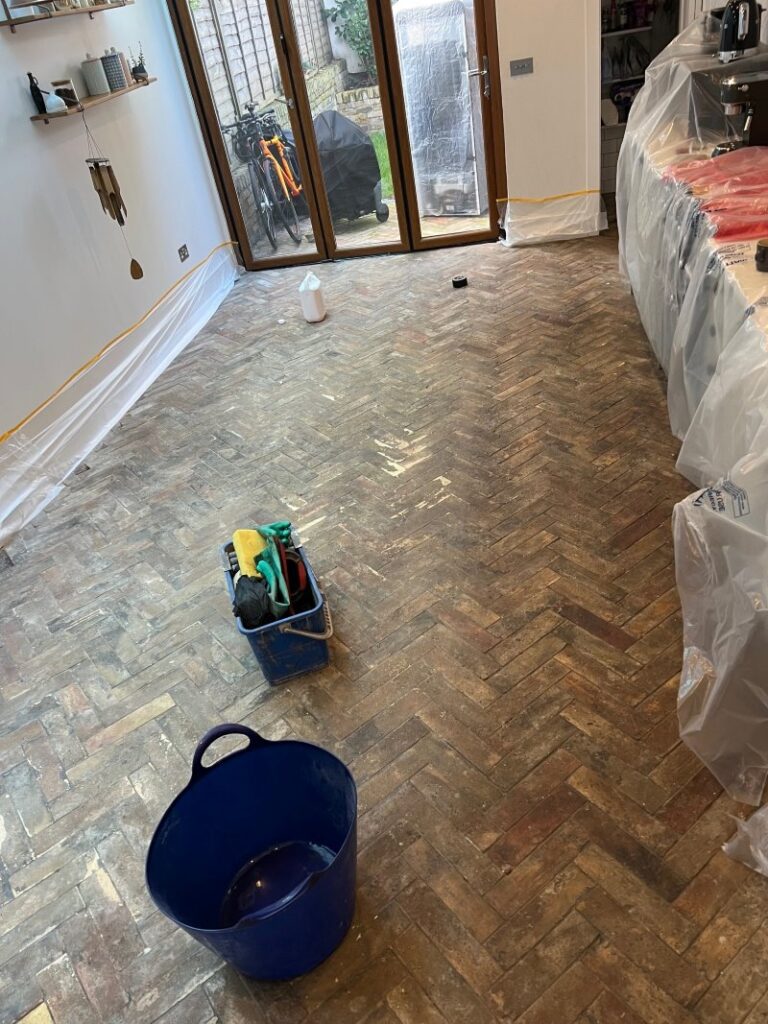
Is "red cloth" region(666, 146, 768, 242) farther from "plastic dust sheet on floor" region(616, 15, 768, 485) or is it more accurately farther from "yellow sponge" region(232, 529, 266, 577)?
"yellow sponge" region(232, 529, 266, 577)

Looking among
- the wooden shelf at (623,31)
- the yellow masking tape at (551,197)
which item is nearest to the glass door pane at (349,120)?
the yellow masking tape at (551,197)

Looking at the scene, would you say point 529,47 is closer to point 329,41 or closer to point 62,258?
point 329,41

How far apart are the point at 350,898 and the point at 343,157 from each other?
5128 mm

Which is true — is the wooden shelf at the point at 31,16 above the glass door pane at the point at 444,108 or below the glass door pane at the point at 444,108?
above

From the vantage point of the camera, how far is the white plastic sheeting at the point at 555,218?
5199 mm

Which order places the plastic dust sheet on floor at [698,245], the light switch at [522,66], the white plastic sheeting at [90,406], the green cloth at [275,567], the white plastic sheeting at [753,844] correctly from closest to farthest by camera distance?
1. the white plastic sheeting at [753,844]
2. the plastic dust sheet on floor at [698,245]
3. the green cloth at [275,567]
4. the white plastic sheeting at [90,406]
5. the light switch at [522,66]

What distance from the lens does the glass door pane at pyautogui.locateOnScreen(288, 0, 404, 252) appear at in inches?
198

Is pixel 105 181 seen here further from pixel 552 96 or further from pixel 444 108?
pixel 552 96

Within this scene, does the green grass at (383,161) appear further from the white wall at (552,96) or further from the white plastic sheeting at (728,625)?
the white plastic sheeting at (728,625)

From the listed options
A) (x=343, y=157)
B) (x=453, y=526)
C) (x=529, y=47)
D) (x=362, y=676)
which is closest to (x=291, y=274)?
(x=343, y=157)

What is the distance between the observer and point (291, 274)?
5.80 meters

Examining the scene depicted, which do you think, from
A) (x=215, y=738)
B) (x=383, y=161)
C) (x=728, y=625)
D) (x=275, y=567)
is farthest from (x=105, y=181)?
(x=728, y=625)

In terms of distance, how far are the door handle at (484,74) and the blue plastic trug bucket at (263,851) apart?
15.2 ft

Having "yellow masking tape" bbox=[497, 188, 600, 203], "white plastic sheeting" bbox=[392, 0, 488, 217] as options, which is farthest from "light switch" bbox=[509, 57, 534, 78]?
"yellow masking tape" bbox=[497, 188, 600, 203]
